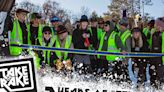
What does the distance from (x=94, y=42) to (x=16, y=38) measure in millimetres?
744

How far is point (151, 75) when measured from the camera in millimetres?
5504

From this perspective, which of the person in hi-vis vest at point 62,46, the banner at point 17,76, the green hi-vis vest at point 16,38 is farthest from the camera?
the person in hi-vis vest at point 62,46

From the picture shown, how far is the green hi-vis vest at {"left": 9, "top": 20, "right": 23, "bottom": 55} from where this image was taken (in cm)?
Answer: 526

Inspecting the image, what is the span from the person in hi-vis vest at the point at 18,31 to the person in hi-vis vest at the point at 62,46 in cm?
32

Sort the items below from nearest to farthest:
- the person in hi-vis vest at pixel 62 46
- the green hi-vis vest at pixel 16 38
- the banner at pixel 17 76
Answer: the banner at pixel 17 76 < the green hi-vis vest at pixel 16 38 < the person in hi-vis vest at pixel 62 46

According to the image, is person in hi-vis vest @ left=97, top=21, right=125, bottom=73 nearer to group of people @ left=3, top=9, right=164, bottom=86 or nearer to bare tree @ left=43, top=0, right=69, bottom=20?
group of people @ left=3, top=9, right=164, bottom=86

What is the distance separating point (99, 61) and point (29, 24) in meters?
0.76

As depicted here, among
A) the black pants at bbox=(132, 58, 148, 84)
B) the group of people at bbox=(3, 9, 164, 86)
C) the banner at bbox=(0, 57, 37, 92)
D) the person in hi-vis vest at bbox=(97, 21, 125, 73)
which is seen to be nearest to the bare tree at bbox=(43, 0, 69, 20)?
the group of people at bbox=(3, 9, 164, 86)

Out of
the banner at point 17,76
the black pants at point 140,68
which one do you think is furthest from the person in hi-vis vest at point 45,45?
the black pants at point 140,68

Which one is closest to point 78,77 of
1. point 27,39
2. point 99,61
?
point 99,61

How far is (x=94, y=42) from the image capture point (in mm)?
5445

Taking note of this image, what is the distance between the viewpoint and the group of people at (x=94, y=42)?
536cm

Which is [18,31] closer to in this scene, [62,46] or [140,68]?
[62,46]

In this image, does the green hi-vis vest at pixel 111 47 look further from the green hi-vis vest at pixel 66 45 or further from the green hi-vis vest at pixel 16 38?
the green hi-vis vest at pixel 16 38
